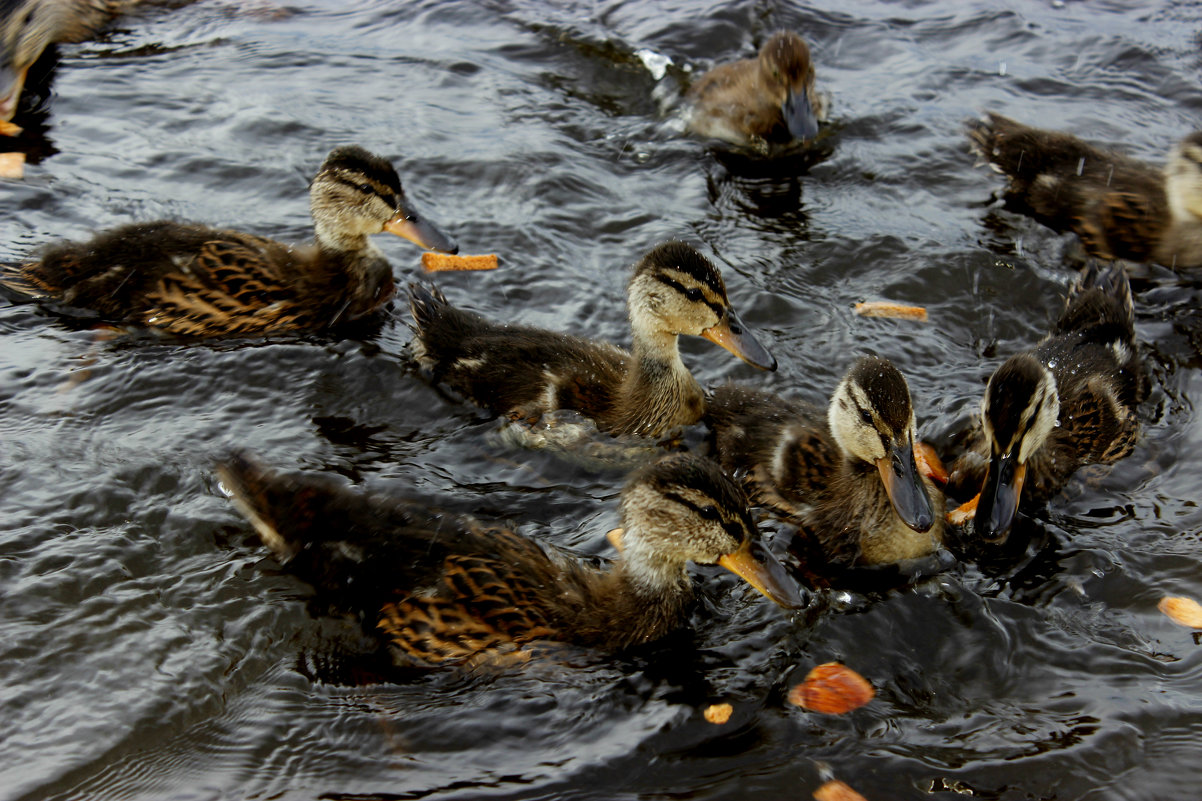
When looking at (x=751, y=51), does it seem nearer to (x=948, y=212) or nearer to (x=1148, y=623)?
(x=948, y=212)

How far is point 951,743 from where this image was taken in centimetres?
321

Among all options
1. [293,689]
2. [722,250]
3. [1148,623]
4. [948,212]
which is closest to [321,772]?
[293,689]

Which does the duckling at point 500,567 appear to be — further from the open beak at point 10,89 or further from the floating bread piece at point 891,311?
the open beak at point 10,89

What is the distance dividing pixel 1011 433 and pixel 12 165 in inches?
228

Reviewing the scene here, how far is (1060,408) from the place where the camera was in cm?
454

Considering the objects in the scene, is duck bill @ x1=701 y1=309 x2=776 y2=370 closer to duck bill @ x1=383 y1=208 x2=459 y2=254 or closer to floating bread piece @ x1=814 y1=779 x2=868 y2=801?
duck bill @ x1=383 y1=208 x2=459 y2=254

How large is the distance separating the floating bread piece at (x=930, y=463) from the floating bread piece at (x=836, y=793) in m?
1.81

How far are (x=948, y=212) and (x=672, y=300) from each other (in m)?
2.55

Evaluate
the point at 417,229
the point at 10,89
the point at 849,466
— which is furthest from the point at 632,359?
the point at 10,89

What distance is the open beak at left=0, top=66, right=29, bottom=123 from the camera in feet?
22.8

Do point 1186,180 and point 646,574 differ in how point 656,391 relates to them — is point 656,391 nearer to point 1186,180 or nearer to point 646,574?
point 646,574

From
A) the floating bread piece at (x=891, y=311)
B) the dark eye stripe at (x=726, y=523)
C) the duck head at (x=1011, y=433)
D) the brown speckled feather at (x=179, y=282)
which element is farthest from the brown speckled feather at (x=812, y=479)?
the brown speckled feather at (x=179, y=282)

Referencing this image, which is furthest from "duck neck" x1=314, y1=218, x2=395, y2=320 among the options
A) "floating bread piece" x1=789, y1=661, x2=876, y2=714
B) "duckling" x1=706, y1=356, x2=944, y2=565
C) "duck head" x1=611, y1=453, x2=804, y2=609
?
"floating bread piece" x1=789, y1=661, x2=876, y2=714

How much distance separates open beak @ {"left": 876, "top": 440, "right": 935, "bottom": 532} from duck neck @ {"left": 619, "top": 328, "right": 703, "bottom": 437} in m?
1.05
